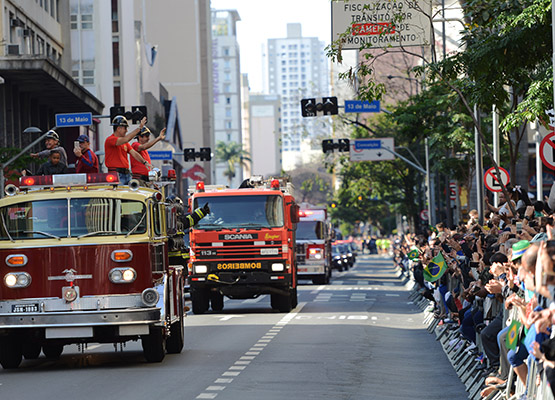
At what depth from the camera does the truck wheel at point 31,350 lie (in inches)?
722

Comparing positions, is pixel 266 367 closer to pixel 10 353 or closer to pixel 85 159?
pixel 10 353

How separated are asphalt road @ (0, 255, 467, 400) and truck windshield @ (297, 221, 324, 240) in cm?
2356

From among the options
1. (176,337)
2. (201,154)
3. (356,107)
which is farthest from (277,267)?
(201,154)

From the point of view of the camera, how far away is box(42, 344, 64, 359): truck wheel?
1839 centimetres

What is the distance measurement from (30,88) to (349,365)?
1522 inches

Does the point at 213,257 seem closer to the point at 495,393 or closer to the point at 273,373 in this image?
the point at 273,373

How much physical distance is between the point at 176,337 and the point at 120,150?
9.80 feet

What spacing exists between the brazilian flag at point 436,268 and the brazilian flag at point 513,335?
936 cm

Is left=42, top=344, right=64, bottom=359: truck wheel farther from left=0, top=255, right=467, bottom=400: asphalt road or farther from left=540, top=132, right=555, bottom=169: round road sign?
left=540, top=132, right=555, bottom=169: round road sign

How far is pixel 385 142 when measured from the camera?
62.6 m

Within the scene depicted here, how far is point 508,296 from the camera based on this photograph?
39.8 feet

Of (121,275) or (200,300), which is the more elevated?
(121,275)

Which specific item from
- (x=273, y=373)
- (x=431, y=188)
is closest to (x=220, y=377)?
(x=273, y=373)

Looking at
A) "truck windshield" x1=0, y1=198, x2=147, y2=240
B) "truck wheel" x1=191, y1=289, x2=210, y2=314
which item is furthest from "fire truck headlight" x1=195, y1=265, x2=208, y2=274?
"truck windshield" x1=0, y1=198, x2=147, y2=240
